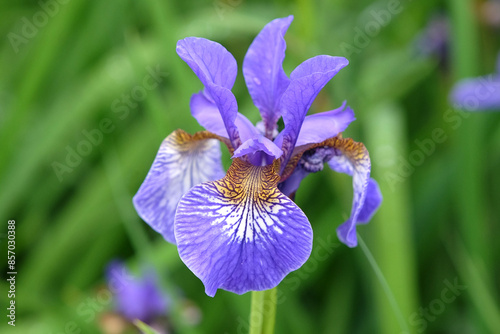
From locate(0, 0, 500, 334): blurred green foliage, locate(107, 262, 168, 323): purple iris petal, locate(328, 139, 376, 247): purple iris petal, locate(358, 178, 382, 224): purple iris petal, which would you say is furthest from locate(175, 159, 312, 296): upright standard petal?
locate(107, 262, 168, 323): purple iris petal

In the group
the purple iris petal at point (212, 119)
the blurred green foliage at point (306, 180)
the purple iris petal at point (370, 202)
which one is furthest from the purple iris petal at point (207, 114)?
the blurred green foliage at point (306, 180)

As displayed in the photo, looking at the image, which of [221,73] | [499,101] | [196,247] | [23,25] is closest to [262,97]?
[221,73]

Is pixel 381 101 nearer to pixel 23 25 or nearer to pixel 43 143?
pixel 43 143

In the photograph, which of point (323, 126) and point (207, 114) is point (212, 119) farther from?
point (323, 126)

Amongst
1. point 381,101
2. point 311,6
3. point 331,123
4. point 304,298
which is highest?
point 331,123

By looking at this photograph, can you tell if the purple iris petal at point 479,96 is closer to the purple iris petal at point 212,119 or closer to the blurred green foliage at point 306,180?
the blurred green foliage at point 306,180

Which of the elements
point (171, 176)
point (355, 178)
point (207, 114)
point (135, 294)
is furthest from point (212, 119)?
point (135, 294)

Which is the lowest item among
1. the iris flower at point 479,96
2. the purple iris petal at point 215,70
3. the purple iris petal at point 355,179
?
the iris flower at point 479,96

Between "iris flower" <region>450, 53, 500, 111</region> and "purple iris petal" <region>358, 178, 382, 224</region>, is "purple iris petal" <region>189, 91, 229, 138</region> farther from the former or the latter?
"iris flower" <region>450, 53, 500, 111</region>
